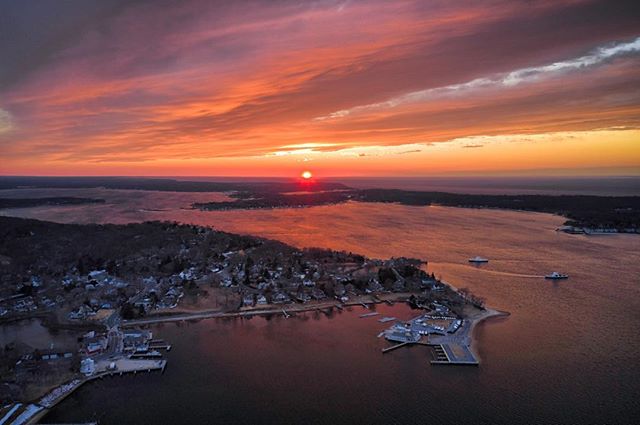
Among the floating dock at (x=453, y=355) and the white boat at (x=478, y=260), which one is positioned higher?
the white boat at (x=478, y=260)

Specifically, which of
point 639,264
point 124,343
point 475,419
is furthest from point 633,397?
point 639,264

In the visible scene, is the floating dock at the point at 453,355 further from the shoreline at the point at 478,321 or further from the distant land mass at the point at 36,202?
the distant land mass at the point at 36,202

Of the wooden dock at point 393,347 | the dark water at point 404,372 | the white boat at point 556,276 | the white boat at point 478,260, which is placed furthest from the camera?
the white boat at point 478,260

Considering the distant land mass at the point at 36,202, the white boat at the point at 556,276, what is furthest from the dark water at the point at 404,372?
the distant land mass at the point at 36,202

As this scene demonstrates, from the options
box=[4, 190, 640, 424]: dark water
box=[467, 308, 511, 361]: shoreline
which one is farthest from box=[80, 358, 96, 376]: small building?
box=[467, 308, 511, 361]: shoreline

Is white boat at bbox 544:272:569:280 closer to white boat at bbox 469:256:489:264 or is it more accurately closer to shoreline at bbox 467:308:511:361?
white boat at bbox 469:256:489:264

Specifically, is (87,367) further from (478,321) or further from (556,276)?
(556,276)

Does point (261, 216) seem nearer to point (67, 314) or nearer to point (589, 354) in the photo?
point (67, 314)

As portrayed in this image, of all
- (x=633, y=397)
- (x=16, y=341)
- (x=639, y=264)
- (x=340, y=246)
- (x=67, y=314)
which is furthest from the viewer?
(x=340, y=246)
